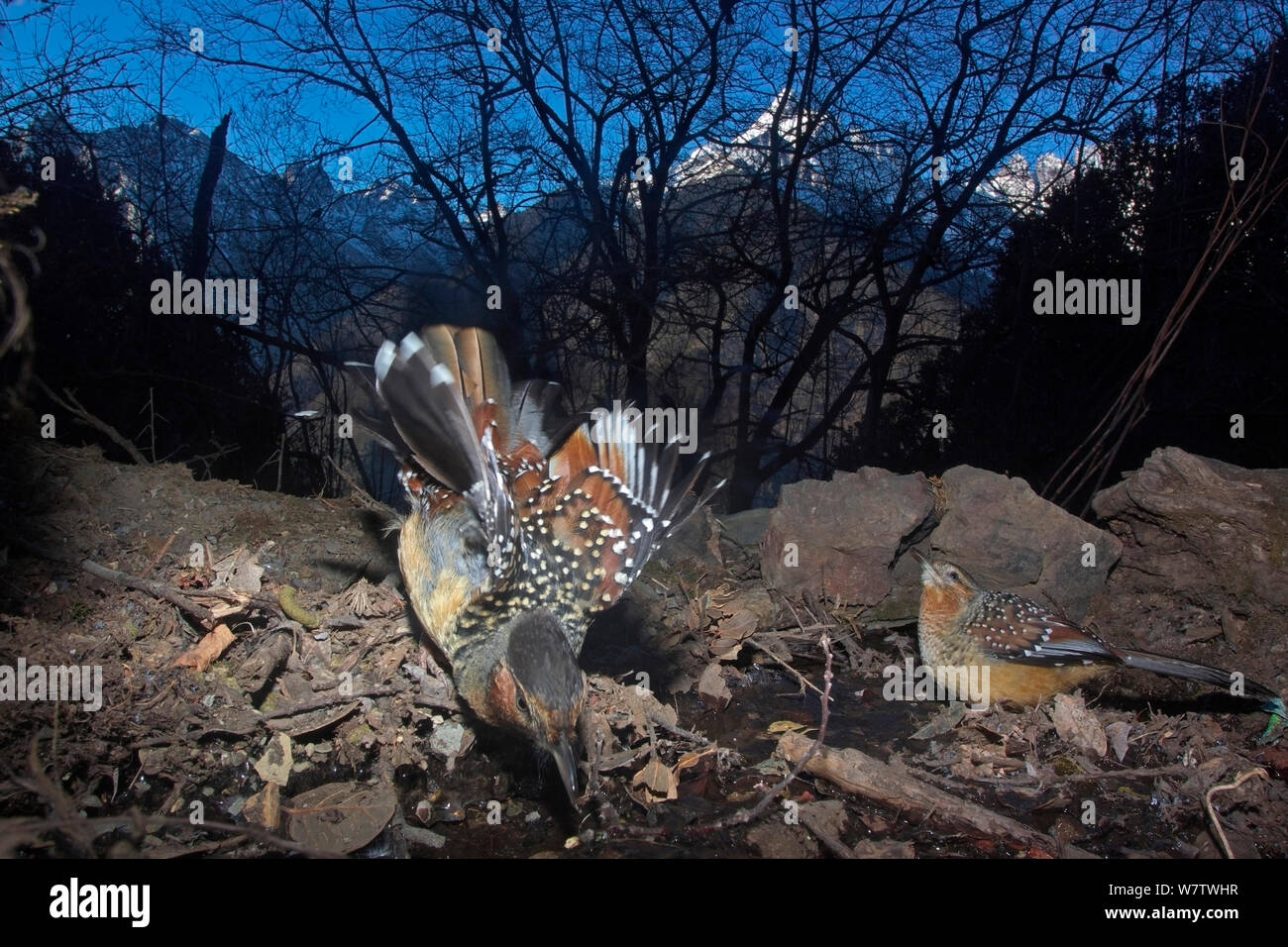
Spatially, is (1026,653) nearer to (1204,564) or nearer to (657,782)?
(1204,564)

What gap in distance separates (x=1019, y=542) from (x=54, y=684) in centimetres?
329

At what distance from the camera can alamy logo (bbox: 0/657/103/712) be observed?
5.75 ft

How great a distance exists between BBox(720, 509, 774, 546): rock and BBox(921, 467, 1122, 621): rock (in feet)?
2.22

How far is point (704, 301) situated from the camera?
369cm

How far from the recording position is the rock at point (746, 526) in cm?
366

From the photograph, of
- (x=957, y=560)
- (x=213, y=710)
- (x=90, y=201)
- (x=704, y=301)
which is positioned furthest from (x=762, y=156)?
(x=213, y=710)

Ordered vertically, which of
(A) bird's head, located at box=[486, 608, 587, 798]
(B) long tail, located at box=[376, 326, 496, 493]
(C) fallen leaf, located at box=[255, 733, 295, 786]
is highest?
(B) long tail, located at box=[376, 326, 496, 493]

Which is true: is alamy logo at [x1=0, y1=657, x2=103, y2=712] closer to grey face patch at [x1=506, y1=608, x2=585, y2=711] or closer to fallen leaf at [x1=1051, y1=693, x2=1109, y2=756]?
grey face patch at [x1=506, y1=608, x2=585, y2=711]

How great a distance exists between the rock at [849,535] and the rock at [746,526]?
23 centimetres

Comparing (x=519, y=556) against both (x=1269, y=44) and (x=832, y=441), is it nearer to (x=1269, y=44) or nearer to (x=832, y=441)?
(x=832, y=441)

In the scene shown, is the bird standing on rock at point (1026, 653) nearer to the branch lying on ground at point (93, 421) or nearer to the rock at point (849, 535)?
the rock at point (849, 535)
